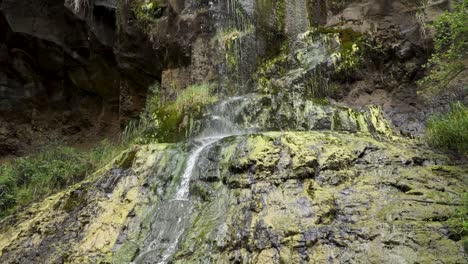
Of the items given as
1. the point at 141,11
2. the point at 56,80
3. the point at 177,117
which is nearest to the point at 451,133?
the point at 177,117

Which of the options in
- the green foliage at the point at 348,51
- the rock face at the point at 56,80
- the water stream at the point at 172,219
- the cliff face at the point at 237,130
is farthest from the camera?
the rock face at the point at 56,80

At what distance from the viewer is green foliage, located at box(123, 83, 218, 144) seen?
945 centimetres

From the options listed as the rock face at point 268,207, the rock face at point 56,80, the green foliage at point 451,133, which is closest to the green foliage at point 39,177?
the rock face at point 268,207

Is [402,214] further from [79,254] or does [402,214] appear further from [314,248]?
[79,254]

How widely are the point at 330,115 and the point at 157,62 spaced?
677 centimetres

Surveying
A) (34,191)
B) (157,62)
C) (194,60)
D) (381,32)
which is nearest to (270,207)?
(34,191)

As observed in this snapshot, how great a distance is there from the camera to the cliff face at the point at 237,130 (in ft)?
15.6

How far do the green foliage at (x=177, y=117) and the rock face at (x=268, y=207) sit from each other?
5.27 ft

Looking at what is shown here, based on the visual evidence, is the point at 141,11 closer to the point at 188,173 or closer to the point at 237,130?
the point at 237,130

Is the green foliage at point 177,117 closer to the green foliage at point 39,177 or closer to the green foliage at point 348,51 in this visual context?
the green foliage at point 39,177

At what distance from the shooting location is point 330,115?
332 inches

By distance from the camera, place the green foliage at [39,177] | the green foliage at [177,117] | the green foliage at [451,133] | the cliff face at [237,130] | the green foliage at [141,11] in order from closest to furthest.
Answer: the cliff face at [237,130] → the green foliage at [451,133] → the green foliage at [39,177] → the green foliage at [177,117] → the green foliage at [141,11]

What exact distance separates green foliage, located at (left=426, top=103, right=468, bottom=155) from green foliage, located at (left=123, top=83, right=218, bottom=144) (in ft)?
16.7

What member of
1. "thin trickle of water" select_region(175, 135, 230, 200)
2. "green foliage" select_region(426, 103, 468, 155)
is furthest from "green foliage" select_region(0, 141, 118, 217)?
"green foliage" select_region(426, 103, 468, 155)
